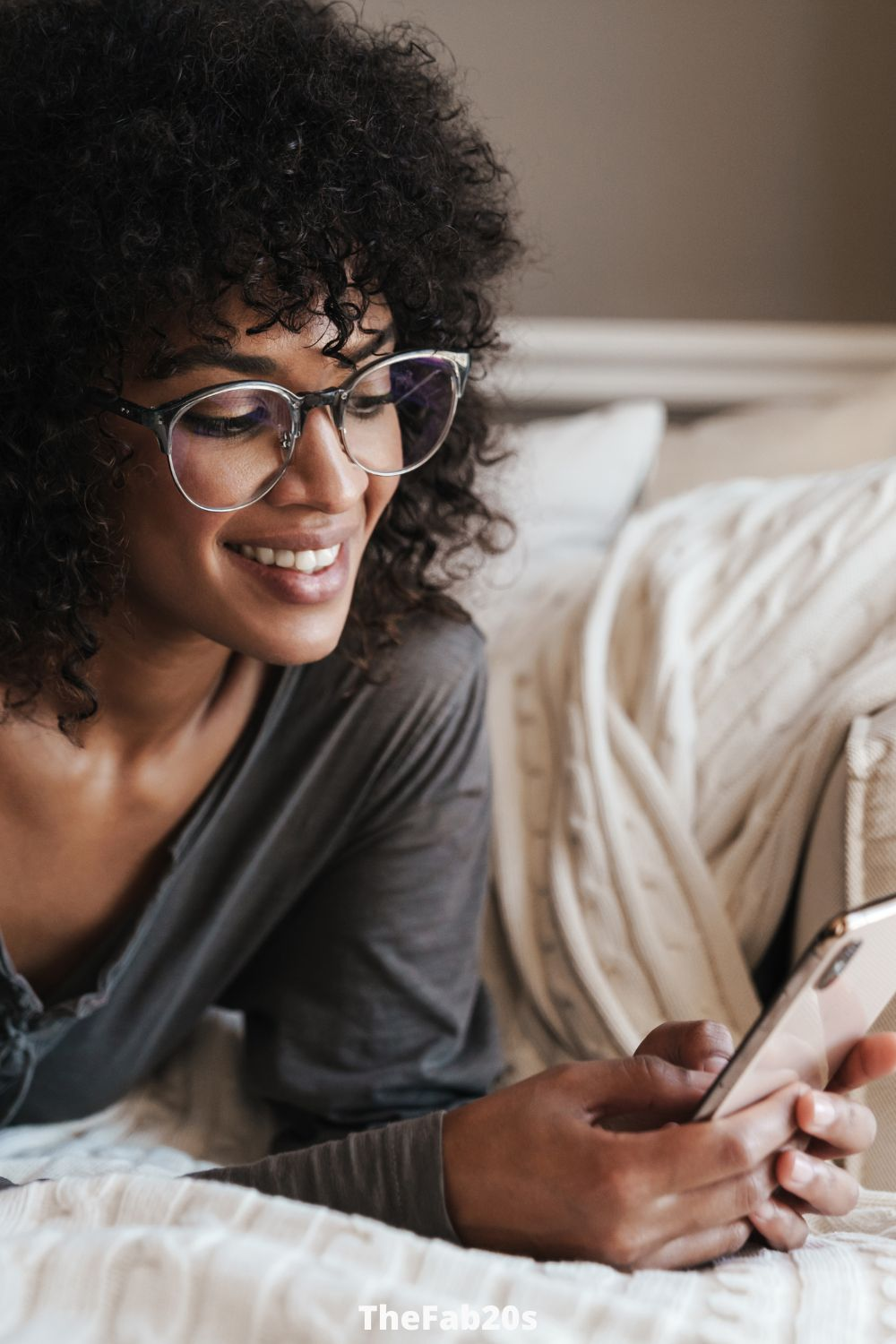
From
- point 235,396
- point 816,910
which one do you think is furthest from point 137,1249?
point 816,910

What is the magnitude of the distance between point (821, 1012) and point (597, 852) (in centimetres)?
47

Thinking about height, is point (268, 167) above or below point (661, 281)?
below

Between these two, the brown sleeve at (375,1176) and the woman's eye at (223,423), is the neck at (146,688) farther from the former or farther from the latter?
the brown sleeve at (375,1176)

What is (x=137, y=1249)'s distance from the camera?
664 mm

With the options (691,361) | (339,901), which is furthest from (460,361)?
(691,361)

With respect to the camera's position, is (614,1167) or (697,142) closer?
(614,1167)

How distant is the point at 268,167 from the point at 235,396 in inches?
5.2

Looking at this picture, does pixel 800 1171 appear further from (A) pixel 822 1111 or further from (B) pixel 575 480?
(B) pixel 575 480

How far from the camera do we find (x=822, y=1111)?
725mm

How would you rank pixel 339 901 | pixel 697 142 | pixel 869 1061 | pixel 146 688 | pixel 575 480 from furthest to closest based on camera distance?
pixel 697 142 < pixel 575 480 < pixel 339 901 < pixel 146 688 < pixel 869 1061

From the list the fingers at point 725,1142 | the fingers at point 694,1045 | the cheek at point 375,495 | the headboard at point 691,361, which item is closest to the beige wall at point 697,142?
the headboard at point 691,361

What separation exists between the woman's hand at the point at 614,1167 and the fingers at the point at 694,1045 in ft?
0.08

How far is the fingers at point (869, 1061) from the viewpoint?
0.74m

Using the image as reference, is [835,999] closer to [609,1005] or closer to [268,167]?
[609,1005]
